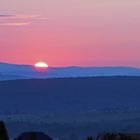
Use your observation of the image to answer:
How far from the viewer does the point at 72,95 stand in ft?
642

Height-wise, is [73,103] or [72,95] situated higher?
[72,95]

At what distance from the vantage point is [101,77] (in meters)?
200

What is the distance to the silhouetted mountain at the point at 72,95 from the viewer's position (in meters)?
184

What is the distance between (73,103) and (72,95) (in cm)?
567

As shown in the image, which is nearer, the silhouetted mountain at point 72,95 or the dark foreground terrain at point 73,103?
the dark foreground terrain at point 73,103

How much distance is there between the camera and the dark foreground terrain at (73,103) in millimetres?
148125

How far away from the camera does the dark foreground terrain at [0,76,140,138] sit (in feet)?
486

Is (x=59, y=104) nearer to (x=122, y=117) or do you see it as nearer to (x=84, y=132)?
(x=122, y=117)

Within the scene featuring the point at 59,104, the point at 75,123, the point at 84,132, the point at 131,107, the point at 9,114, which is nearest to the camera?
the point at 84,132

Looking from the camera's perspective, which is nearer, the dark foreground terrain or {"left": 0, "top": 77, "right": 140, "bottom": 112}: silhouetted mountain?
the dark foreground terrain

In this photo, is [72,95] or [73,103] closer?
[73,103]

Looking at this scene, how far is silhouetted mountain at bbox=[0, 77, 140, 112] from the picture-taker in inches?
7224

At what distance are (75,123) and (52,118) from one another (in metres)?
9.65

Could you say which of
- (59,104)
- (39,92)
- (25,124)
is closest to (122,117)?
(25,124)
